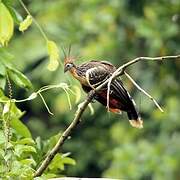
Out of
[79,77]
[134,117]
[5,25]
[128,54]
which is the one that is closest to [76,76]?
[79,77]

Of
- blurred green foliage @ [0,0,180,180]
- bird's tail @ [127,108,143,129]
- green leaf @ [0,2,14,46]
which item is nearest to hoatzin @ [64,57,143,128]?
bird's tail @ [127,108,143,129]

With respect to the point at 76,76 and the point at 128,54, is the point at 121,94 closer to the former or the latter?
the point at 76,76

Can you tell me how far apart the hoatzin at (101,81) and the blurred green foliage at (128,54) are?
159 inches

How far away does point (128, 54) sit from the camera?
7.48m

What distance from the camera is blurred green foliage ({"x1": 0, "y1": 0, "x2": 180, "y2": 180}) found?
7.13 meters

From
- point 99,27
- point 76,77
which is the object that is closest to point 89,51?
point 99,27

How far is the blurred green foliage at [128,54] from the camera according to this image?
713cm

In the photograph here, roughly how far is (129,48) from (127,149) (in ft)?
Result: 2.91

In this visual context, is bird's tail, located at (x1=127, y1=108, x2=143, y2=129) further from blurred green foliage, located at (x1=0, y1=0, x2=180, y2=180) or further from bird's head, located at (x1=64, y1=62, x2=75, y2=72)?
blurred green foliage, located at (x1=0, y1=0, x2=180, y2=180)

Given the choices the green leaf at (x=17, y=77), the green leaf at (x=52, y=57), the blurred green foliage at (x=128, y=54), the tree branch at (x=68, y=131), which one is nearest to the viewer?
the tree branch at (x=68, y=131)

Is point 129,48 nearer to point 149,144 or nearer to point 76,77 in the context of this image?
Result: point 149,144


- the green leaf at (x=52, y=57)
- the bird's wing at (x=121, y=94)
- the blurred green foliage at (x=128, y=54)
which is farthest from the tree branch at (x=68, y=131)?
the blurred green foliage at (x=128, y=54)

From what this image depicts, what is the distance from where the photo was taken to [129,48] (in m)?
7.46

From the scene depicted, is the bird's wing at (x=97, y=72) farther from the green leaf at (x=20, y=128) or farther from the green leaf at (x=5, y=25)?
the green leaf at (x=5, y=25)
